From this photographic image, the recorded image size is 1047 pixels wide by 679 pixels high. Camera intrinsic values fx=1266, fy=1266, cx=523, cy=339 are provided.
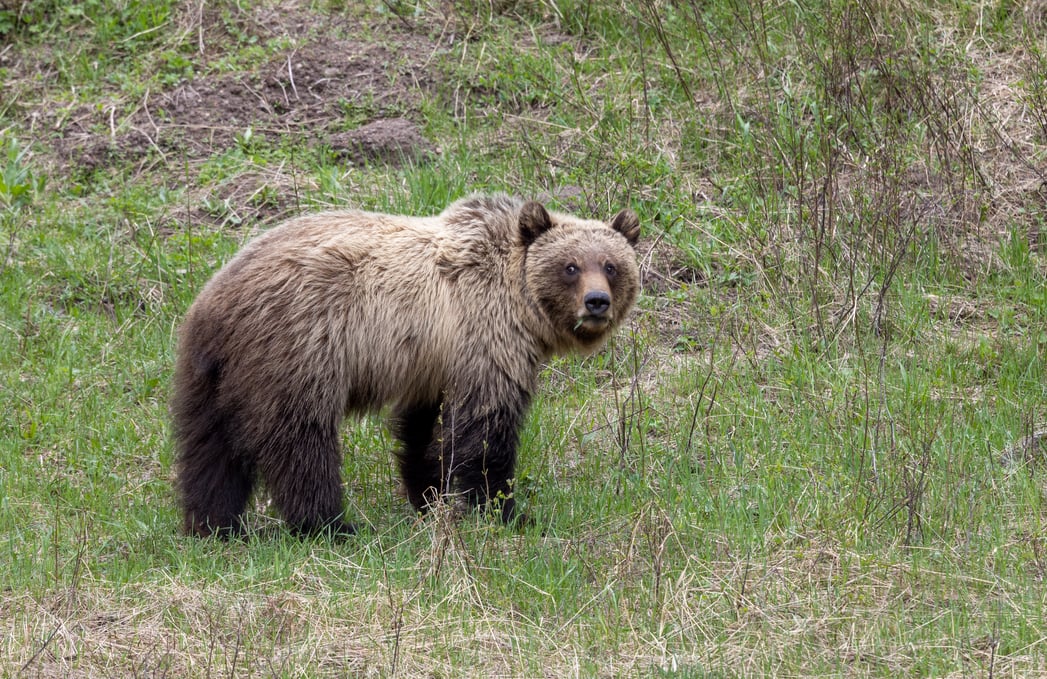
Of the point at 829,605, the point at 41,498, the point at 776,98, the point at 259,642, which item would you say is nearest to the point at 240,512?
the point at 41,498

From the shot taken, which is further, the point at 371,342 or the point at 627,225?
the point at 627,225

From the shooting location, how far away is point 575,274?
6930mm

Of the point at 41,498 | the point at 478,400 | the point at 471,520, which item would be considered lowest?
the point at 41,498

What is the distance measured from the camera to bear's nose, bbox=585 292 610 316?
675 cm

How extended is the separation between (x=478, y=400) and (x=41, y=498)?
256cm

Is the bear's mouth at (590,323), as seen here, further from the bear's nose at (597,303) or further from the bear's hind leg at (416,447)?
the bear's hind leg at (416,447)

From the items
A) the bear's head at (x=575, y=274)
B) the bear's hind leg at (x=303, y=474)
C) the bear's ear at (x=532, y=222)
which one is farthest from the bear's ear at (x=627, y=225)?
the bear's hind leg at (x=303, y=474)

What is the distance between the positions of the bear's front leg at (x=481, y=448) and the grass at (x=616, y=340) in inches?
9.3

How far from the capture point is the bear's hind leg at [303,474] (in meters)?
6.47

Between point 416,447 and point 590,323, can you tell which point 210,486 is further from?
point 590,323

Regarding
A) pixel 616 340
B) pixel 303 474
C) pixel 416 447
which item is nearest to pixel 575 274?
pixel 416 447

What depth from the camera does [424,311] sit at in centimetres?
675

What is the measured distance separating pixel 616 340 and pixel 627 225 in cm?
185

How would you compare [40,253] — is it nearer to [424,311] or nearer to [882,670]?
[424,311]
